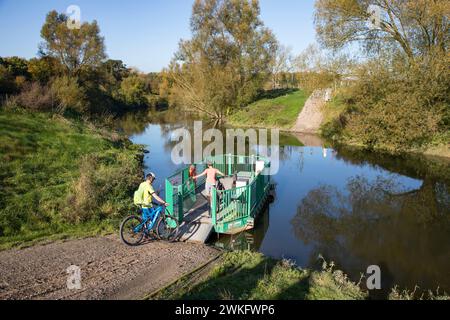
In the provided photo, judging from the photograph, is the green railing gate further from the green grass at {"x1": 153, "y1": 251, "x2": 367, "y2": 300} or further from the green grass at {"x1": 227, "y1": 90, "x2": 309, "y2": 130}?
the green grass at {"x1": 227, "y1": 90, "x2": 309, "y2": 130}

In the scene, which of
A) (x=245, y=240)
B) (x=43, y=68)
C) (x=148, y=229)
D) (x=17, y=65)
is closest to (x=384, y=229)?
(x=245, y=240)

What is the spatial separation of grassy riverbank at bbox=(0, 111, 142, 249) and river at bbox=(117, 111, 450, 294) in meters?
3.44

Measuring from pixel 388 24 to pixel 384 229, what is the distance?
65.0 ft

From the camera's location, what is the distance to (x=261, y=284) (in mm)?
7312

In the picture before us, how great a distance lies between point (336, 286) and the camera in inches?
301

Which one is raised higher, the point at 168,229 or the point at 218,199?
the point at 218,199

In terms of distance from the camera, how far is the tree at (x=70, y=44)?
120ft

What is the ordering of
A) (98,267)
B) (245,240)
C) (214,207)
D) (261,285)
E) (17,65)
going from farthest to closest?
(17,65), (245,240), (214,207), (98,267), (261,285)

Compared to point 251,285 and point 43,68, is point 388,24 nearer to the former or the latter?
point 251,285

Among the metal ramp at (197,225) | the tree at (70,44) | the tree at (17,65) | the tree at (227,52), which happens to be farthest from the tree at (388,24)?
the tree at (17,65)

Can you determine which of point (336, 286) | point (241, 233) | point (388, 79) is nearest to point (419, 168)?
point (388, 79)

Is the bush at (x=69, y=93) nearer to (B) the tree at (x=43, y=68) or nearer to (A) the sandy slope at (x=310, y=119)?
(B) the tree at (x=43, y=68)

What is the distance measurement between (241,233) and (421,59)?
67.3 ft

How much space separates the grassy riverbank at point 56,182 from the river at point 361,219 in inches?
136
